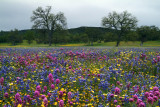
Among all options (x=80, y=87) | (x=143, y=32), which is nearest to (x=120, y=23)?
(x=143, y=32)

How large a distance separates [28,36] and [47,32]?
Answer: 61.9 meters

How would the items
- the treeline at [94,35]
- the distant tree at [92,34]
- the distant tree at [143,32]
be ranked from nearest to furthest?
the treeline at [94,35] → the distant tree at [143,32] → the distant tree at [92,34]

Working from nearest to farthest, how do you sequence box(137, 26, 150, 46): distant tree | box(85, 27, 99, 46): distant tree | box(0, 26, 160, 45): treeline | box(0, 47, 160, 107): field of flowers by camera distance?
box(0, 47, 160, 107): field of flowers < box(0, 26, 160, 45): treeline < box(137, 26, 150, 46): distant tree < box(85, 27, 99, 46): distant tree

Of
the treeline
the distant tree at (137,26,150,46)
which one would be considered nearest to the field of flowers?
the treeline

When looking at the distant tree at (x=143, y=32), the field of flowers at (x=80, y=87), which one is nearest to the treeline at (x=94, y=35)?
the distant tree at (x=143, y=32)

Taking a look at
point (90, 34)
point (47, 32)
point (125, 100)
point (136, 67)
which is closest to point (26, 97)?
point (125, 100)

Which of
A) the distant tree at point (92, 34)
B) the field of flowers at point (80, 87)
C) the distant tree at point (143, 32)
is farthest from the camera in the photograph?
the distant tree at point (92, 34)

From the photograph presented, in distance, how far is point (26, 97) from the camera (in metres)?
3.70

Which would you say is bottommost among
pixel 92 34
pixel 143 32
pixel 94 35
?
pixel 94 35

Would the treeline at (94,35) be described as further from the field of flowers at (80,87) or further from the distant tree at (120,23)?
the field of flowers at (80,87)

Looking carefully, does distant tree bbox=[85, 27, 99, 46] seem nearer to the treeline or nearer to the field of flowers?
the treeline

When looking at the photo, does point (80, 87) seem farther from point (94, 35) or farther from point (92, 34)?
point (94, 35)

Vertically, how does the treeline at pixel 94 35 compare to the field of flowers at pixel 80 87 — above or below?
above

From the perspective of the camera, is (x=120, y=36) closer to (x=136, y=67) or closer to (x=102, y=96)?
(x=136, y=67)
